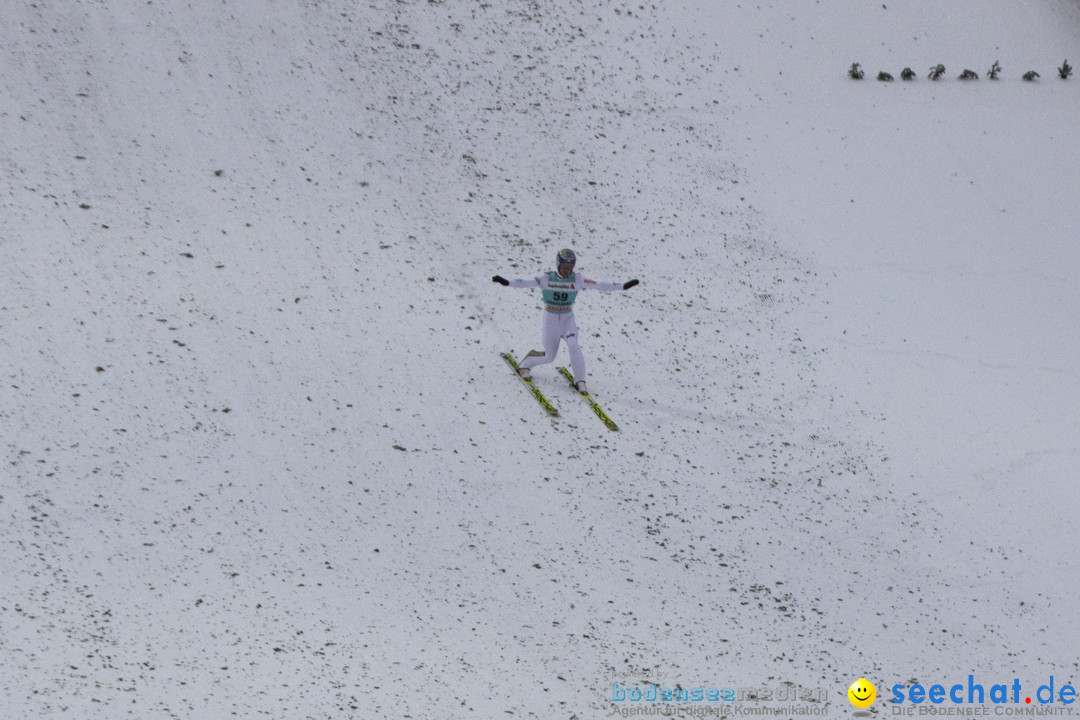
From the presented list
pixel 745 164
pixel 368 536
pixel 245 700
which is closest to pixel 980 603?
pixel 368 536


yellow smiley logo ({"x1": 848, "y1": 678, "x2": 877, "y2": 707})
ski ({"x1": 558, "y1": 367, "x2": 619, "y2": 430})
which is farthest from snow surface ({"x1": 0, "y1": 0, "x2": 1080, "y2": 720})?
ski ({"x1": 558, "y1": 367, "x2": 619, "y2": 430})

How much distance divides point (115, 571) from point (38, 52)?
39.4 feet

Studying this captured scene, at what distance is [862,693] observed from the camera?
902 cm

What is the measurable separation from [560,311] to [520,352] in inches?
47.8

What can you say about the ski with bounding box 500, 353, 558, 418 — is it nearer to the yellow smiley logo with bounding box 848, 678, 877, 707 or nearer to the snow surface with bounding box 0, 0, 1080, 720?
the snow surface with bounding box 0, 0, 1080, 720

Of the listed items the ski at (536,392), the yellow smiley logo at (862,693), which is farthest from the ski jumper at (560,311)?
the yellow smiley logo at (862,693)

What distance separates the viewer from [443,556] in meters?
9.95

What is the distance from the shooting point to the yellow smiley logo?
8898 millimetres

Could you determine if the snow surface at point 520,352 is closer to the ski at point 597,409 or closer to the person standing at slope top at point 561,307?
the ski at point 597,409

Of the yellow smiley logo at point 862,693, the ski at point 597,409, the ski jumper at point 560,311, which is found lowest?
the yellow smiley logo at point 862,693

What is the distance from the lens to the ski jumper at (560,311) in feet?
42.7

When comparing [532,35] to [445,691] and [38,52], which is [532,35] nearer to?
[38,52]

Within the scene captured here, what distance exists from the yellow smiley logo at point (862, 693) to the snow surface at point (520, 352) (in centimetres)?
10

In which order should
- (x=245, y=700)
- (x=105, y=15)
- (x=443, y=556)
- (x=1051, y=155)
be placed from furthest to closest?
1. (x=1051, y=155)
2. (x=105, y=15)
3. (x=443, y=556)
4. (x=245, y=700)
